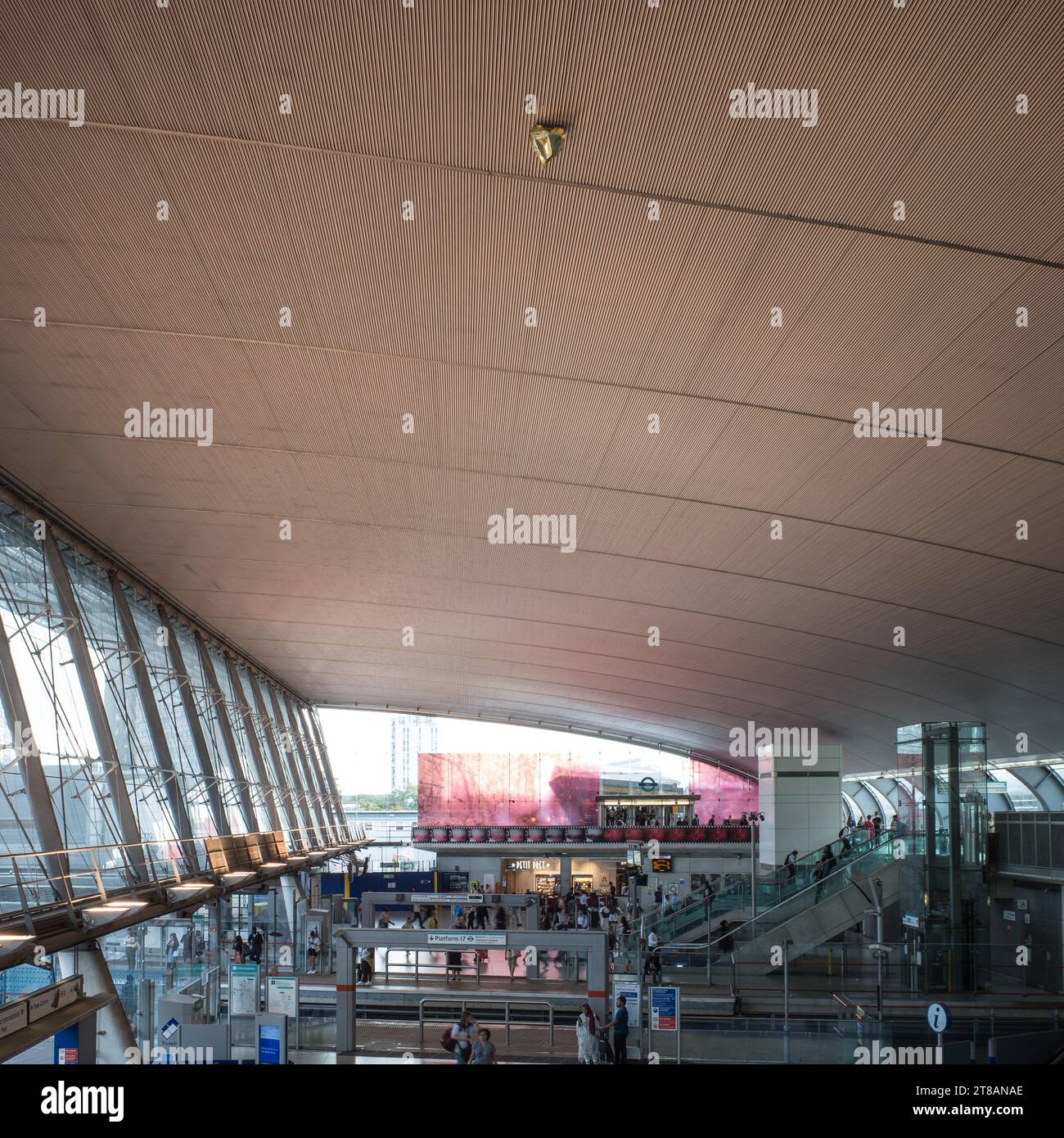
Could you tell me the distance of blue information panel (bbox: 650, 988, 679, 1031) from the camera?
16547mm

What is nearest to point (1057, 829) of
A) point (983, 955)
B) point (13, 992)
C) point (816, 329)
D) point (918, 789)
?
point (918, 789)

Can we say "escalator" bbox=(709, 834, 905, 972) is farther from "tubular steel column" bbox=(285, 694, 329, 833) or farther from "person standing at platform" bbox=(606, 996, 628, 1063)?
"tubular steel column" bbox=(285, 694, 329, 833)

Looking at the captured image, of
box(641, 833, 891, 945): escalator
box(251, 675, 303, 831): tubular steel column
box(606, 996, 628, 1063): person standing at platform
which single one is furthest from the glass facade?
box(641, 833, 891, 945): escalator

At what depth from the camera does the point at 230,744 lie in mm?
30781

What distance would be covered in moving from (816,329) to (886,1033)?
10667 millimetres

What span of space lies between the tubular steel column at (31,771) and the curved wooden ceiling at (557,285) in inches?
132

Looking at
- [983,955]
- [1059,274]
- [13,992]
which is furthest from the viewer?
[983,955]

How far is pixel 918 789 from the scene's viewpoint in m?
26.2

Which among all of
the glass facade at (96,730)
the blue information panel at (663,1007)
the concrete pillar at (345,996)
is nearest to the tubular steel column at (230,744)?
the glass facade at (96,730)

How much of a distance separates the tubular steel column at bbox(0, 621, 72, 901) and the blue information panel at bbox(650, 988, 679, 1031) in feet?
29.7

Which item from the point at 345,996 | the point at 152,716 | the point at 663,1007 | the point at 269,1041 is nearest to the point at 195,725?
the point at 152,716

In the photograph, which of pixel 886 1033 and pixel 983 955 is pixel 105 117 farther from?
pixel 983 955
